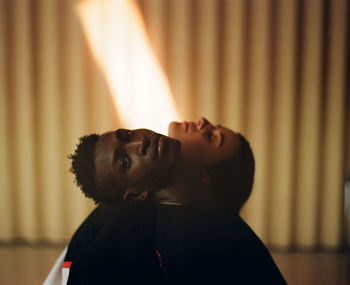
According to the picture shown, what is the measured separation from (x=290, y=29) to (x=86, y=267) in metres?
1.01

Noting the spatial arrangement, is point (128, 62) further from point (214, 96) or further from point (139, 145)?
point (139, 145)

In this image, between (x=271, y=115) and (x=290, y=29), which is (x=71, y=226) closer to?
(x=271, y=115)

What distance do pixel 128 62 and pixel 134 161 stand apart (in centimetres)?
65

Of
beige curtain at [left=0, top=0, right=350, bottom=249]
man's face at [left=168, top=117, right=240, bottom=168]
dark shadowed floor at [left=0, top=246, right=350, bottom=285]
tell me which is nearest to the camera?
man's face at [left=168, top=117, right=240, bottom=168]

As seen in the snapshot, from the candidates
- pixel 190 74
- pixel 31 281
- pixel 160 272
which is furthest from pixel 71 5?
pixel 160 272

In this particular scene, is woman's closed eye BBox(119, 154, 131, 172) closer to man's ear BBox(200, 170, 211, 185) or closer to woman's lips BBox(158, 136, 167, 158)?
woman's lips BBox(158, 136, 167, 158)

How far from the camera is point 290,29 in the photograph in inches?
44.3

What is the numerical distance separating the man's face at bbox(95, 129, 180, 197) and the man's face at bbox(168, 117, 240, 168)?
0.08 m

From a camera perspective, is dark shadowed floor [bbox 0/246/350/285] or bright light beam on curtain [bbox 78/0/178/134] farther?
bright light beam on curtain [bbox 78/0/178/134]

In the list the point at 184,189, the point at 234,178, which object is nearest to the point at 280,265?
the point at 234,178

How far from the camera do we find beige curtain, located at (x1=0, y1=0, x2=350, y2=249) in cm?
113

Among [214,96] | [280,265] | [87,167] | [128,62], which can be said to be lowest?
[280,265]

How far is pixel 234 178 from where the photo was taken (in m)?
0.69

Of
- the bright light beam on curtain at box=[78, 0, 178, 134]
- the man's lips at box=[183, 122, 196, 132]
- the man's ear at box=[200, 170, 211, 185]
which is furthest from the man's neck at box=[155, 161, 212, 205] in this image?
the bright light beam on curtain at box=[78, 0, 178, 134]
